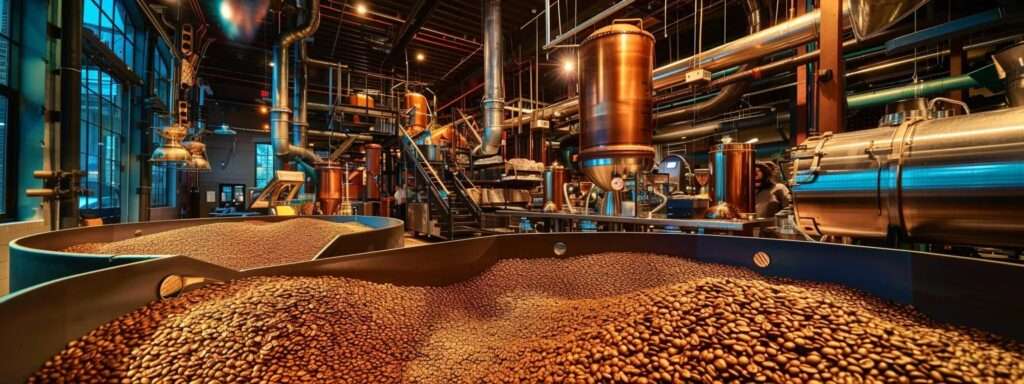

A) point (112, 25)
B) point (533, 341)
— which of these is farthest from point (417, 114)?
point (533, 341)

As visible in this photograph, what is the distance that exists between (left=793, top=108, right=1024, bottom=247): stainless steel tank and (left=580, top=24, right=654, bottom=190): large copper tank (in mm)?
949

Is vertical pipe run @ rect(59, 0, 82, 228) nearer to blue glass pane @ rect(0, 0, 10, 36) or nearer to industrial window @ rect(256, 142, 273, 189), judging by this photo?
blue glass pane @ rect(0, 0, 10, 36)

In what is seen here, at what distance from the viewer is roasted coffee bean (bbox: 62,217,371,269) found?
1.55 metres

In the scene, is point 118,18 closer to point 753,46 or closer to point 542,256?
point 542,256

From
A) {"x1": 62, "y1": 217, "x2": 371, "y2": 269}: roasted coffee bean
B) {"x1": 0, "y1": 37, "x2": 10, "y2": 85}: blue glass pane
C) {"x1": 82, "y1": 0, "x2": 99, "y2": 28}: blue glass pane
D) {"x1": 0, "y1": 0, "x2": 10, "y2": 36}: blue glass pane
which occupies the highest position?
{"x1": 82, "y1": 0, "x2": 99, "y2": 28}: blue glass pane

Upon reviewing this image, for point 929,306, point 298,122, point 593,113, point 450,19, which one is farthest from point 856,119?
point 298,122

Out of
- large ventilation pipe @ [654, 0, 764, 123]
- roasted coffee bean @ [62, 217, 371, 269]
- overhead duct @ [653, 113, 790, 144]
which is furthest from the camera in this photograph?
overhead duct @ [653, 113, 790, 144]

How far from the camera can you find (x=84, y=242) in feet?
5.41

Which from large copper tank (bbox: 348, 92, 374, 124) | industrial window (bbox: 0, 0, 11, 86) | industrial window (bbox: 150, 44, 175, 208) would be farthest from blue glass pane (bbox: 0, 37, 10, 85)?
large copper tank (bbox: 348, 92, 374, 124)

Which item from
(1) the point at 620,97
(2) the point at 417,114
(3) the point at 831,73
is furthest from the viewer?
(2) the point at 417,114

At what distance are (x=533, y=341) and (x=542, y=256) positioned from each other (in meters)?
0.59

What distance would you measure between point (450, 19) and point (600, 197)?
174 inches

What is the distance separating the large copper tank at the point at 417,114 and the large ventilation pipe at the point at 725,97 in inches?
193

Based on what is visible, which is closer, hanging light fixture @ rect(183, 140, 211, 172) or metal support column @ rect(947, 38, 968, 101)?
metal support column @ rect(947, 38, 968, 101)
